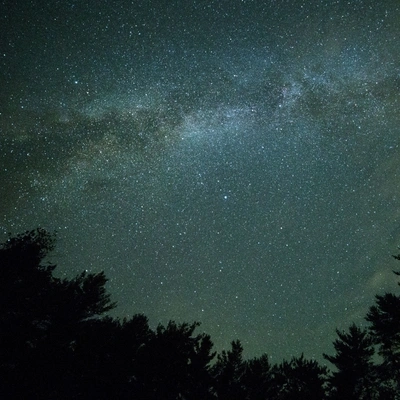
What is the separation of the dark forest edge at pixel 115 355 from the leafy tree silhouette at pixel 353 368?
6 centimetres

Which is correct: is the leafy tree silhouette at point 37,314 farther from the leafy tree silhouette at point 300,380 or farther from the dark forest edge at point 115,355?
the leafy tree silhouette at point 300,380

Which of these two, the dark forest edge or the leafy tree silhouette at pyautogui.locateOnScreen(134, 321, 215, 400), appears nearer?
the dark forest edge

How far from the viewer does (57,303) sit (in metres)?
13.9

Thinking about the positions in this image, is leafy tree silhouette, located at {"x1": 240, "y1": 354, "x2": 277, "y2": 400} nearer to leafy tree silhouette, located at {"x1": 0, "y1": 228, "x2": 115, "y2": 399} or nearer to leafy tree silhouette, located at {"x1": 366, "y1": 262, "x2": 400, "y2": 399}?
leafy tree silhouette, located at {"x1": 366, "y1": 262, "x2": 400, "y2": 399}

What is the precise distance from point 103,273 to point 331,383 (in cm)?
1566

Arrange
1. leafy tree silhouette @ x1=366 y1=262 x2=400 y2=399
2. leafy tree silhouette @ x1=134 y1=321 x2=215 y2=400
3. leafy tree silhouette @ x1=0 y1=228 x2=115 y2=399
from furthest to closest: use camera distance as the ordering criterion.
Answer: leafy tree silhouette @ x1=366 y1=262 x2=400 y2=399 → leafy tree silhouette @ x1=134 y1=321 x2=215 y2=400 → leafy tree silhouette @ x1=0 y1=228 x2=115 y2=399

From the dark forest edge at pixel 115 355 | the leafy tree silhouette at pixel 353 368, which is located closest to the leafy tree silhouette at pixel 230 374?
the dark forest edge at pixel 115 355

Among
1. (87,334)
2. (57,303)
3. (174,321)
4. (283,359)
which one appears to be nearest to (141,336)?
(174,321)

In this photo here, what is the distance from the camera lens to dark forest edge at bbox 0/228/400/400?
12.3 meters

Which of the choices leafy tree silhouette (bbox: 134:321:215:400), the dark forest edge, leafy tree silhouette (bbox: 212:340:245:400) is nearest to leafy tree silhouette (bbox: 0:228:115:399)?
the dark forest edge

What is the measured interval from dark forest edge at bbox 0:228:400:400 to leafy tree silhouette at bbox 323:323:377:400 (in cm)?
6

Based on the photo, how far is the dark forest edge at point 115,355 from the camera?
12320mm

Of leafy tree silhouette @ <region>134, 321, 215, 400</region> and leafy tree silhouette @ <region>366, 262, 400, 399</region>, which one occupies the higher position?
leafy tree silhouette @ <region>366, 262, 400, 399</region>

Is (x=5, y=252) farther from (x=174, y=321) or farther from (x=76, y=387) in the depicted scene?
(x=174, y=321)
